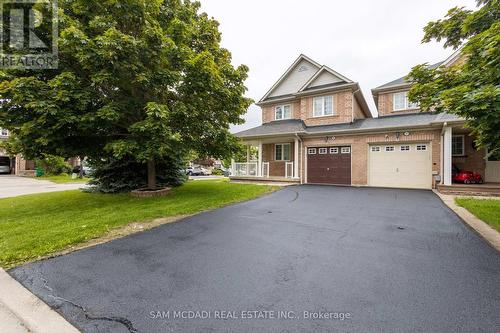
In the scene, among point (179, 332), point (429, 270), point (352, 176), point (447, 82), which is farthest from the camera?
point (352, 176)

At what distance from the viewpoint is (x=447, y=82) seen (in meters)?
5.24

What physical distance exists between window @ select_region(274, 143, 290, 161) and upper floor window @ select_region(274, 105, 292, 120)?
2678 millimetres

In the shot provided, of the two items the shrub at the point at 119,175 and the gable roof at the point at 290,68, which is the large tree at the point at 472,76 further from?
the gable roof at the point at 290,68

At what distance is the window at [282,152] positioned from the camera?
671 inches

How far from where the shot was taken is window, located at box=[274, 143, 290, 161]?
1705 cm

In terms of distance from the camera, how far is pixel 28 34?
733cm

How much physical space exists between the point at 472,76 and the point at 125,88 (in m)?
10.1

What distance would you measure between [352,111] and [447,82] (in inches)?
417

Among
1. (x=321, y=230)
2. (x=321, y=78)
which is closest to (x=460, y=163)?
(x=321, y=78)

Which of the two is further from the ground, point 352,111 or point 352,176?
point 352,111

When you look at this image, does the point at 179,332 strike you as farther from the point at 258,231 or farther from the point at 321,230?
the point at 321,230

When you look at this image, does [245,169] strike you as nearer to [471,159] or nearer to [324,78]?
[324,78]

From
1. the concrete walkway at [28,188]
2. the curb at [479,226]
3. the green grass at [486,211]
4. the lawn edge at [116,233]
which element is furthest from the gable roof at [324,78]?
the concrete walkway at [28,188]

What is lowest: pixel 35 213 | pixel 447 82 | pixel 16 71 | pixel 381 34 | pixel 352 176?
pixel 35 213
